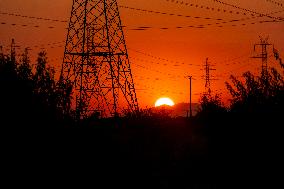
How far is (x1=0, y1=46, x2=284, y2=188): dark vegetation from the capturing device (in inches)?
631

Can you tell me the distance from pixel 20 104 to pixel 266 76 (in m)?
10.9

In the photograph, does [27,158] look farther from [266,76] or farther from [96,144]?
[266,76]

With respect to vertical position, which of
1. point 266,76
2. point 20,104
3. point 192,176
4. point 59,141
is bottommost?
point 192,176

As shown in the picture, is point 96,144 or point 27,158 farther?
point 96,144

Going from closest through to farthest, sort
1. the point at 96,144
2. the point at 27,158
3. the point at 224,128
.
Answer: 1. the point at 27,158
2. the point at 96,144
3. the point at 224,128

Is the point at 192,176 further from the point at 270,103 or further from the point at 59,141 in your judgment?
the point at 59,141

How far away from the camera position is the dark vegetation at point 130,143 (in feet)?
52.5

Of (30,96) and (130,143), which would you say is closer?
(30,96)

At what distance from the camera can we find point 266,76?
22625 mm

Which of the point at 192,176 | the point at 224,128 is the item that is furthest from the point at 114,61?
the point at 192,176

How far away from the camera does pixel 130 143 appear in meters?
23.7

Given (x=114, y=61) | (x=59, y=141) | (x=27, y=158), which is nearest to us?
(x=27, y=158)

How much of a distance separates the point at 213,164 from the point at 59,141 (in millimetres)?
9210

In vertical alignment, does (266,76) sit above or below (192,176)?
above
